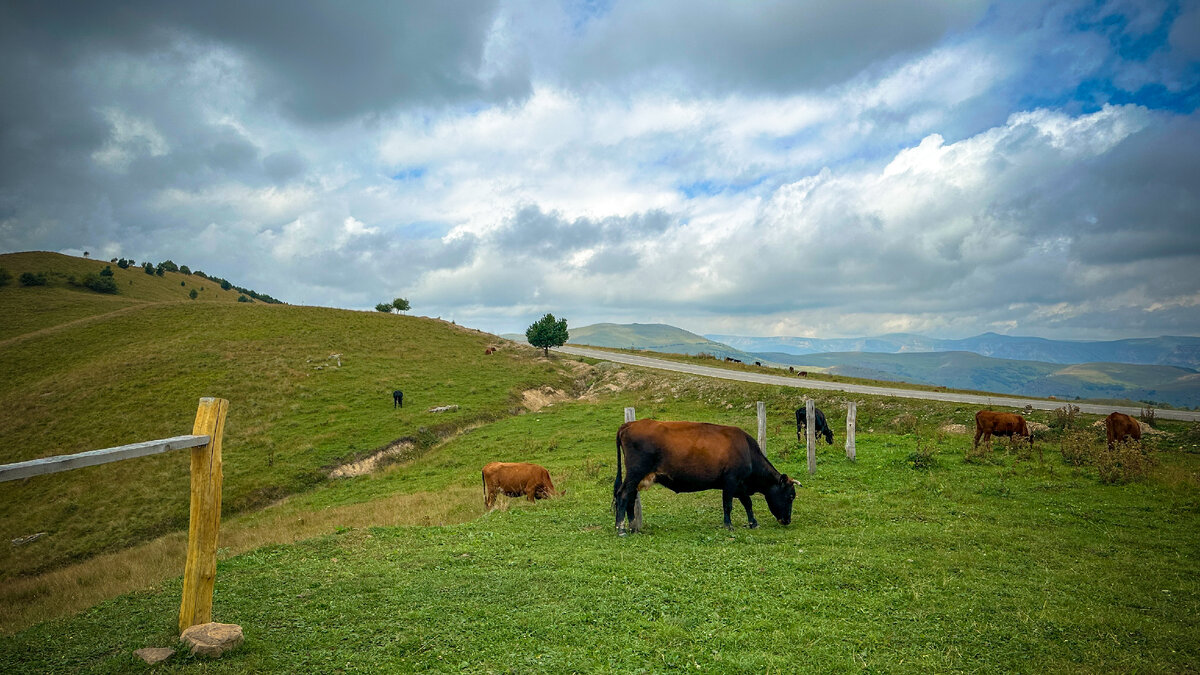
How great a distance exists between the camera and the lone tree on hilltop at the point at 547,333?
206 ft

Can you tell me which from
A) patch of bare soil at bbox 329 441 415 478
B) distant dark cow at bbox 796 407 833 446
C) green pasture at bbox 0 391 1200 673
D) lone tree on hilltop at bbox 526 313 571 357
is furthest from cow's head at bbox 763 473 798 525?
lone tree on hilltop at bbox 526 313 571 357

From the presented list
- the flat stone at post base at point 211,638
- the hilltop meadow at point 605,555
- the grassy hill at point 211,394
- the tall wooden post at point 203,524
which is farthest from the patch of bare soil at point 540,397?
the flat stone at post base at point 211,638

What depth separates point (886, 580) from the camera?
9086mm

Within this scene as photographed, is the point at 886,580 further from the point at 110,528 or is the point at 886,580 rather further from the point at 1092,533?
the point at 110,528

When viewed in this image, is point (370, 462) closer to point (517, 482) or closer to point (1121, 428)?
point (517, 482)

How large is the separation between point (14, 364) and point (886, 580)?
227ft

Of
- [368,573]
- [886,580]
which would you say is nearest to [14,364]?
[368,573]

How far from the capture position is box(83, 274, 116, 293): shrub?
3538 inches

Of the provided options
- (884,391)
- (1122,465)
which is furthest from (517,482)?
(884,391)

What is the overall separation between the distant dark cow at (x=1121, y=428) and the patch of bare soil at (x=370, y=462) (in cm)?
3368

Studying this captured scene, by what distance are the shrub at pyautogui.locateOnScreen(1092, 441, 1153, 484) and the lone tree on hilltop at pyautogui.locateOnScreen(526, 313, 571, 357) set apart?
166 ft

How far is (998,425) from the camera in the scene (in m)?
22.1

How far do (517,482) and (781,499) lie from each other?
8.99 meters

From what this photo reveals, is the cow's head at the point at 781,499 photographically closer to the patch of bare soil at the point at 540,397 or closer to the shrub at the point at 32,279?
the patch of bare soil at the point at 540,397
